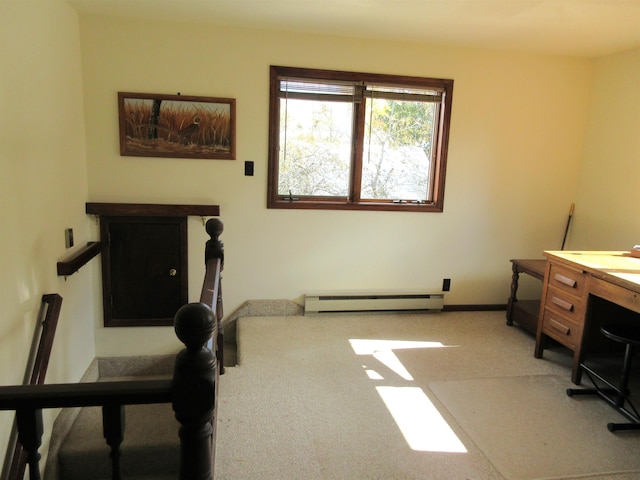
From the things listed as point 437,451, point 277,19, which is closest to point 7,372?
point 437,451

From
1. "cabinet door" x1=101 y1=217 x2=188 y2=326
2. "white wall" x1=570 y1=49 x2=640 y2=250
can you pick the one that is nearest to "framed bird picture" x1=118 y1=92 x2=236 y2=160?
"cabinet door" x1=101 y1=217 x2=188 y2=326

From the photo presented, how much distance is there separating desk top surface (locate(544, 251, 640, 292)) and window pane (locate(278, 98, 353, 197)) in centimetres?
173

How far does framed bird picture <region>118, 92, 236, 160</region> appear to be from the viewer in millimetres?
3240

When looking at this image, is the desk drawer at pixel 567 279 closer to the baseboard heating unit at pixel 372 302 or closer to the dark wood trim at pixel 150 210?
the baseboard heating unit at pixel 372 302

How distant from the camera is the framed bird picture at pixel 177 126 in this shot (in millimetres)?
3240

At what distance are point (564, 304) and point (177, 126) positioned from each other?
9.85 feet

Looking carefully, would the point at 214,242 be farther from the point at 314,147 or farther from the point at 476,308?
the point at 476,308

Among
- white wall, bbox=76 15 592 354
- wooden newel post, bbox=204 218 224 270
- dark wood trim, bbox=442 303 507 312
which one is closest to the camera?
wooden newel post, bbox=204 218 224 270

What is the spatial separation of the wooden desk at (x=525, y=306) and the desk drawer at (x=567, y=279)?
12.8 inches

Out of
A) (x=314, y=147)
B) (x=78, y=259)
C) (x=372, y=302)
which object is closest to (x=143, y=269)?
(x=78, y=259)

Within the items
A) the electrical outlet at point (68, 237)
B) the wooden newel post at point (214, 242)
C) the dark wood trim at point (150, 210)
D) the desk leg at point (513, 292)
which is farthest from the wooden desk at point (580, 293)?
the electrical outlet at point (68, 237)

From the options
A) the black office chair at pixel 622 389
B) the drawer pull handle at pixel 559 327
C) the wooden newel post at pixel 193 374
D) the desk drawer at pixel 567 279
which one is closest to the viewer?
the wooden newel post at pixel 193 374

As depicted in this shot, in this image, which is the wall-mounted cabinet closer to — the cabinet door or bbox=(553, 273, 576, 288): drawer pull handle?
the cabinet door

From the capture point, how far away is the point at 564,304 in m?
2.78
